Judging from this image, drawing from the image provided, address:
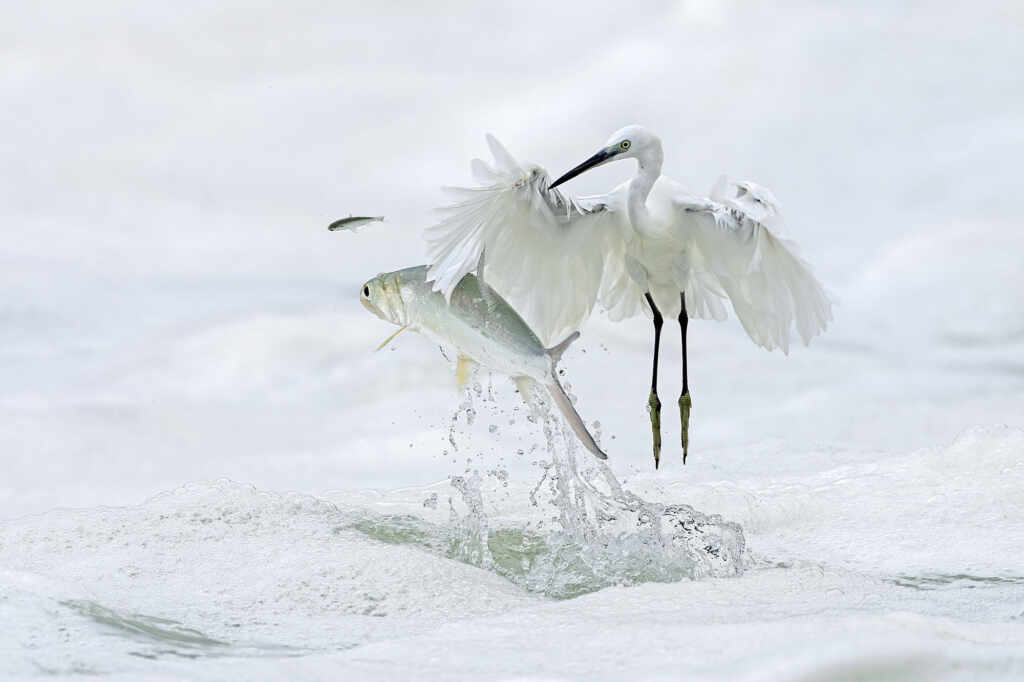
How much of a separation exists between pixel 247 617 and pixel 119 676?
874 mm

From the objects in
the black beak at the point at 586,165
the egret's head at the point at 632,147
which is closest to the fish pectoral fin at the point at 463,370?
the black beak at the point at 586,165

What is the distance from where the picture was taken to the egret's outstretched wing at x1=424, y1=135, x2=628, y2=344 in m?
4.29

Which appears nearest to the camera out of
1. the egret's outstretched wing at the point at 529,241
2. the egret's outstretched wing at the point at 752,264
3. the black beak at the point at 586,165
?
the egret's outstretched wing at the point at 529,241

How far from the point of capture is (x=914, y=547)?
4.75m

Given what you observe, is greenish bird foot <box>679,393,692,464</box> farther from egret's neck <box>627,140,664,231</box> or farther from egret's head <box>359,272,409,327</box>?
egret's head <box>359,272,409,327</box>

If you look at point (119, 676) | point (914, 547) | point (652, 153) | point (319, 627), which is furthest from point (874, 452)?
point (119, 676)

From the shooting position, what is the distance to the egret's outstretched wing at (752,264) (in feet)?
15.8

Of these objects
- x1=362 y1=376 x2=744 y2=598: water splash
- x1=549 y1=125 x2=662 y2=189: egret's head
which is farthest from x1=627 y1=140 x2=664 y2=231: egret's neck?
x1=362 y1=376 x2=744 y2=598: water splash

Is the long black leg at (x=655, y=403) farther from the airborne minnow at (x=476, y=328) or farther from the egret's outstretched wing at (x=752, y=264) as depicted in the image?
the airborne minnow at (x=476, y=328)

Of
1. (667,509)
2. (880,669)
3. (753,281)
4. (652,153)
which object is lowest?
(880,669)

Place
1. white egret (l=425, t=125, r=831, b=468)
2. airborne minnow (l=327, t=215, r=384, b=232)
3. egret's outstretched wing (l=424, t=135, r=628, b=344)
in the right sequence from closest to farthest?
airborne minnow (l=327, t=215, r=384, b=232)
egret's outstretched wing (l=424, t=135, r=628, b=344)
white egret (l=425, t=125, r=831, b=468)

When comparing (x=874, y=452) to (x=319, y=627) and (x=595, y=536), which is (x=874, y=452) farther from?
(x=319, y=627)

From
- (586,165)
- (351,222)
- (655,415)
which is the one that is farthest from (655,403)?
(351,222)

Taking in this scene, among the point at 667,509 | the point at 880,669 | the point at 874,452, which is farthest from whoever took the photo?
the point at 874,452
